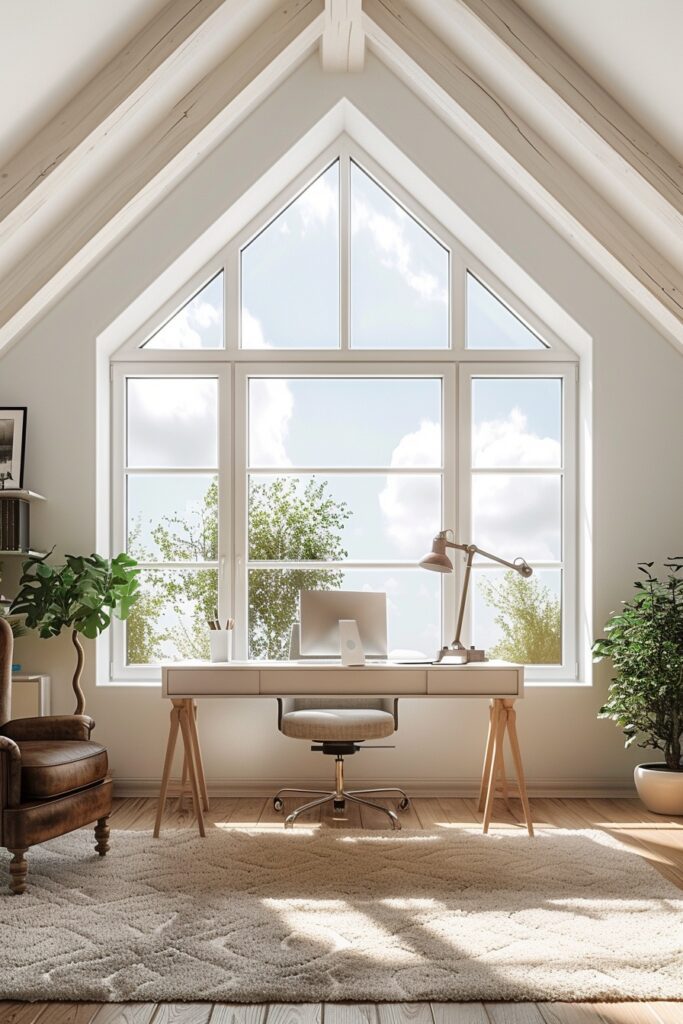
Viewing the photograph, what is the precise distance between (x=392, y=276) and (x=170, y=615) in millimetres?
2308

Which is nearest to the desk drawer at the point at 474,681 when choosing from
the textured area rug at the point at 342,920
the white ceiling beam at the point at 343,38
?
the textured area rug at the point at 342,920

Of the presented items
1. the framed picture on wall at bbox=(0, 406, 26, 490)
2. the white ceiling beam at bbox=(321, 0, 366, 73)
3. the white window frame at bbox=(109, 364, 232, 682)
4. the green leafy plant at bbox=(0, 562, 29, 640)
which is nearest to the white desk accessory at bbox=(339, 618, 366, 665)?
the white window frame at bbox=(109, 364, 232, 682)

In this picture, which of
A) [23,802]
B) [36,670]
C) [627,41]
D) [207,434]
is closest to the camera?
[23,802]

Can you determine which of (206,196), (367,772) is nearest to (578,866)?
(367,772)

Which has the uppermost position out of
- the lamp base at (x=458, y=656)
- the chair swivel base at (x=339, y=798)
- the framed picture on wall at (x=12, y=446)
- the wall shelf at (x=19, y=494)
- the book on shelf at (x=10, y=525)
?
the framed picture on wall at (x=12, y=446)

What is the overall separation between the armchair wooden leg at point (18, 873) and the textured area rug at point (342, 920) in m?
0.04

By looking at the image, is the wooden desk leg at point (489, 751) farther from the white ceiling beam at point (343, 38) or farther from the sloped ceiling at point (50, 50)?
the white ceiling beam at point (343, 38)

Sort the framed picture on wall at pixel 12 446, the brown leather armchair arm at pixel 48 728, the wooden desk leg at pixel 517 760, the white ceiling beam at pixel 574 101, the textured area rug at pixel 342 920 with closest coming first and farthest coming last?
the textured area rug at pixel 342 920, the brown leather armchair arm at pixel 48 728, the white ceiling beam at pixel 574 101, the wooden desk leg at pixel 517 760, the framed picture on wall at pixel 12 446

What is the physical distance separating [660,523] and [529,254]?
5.33 feet

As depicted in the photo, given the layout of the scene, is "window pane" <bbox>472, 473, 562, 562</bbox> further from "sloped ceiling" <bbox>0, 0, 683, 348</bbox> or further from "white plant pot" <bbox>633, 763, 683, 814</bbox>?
"white plant pot" <bbox>633, 763, 683, 814</bbox>

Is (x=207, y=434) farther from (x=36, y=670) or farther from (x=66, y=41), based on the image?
(x=66, y=41)

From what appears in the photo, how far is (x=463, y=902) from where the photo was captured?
11.5ft

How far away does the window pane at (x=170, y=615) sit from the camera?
5703mm

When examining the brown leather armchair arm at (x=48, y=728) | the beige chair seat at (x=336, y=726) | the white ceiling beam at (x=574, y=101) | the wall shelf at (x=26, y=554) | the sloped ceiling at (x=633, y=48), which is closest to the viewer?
the sloped ceiling at (x=633, y=48)
